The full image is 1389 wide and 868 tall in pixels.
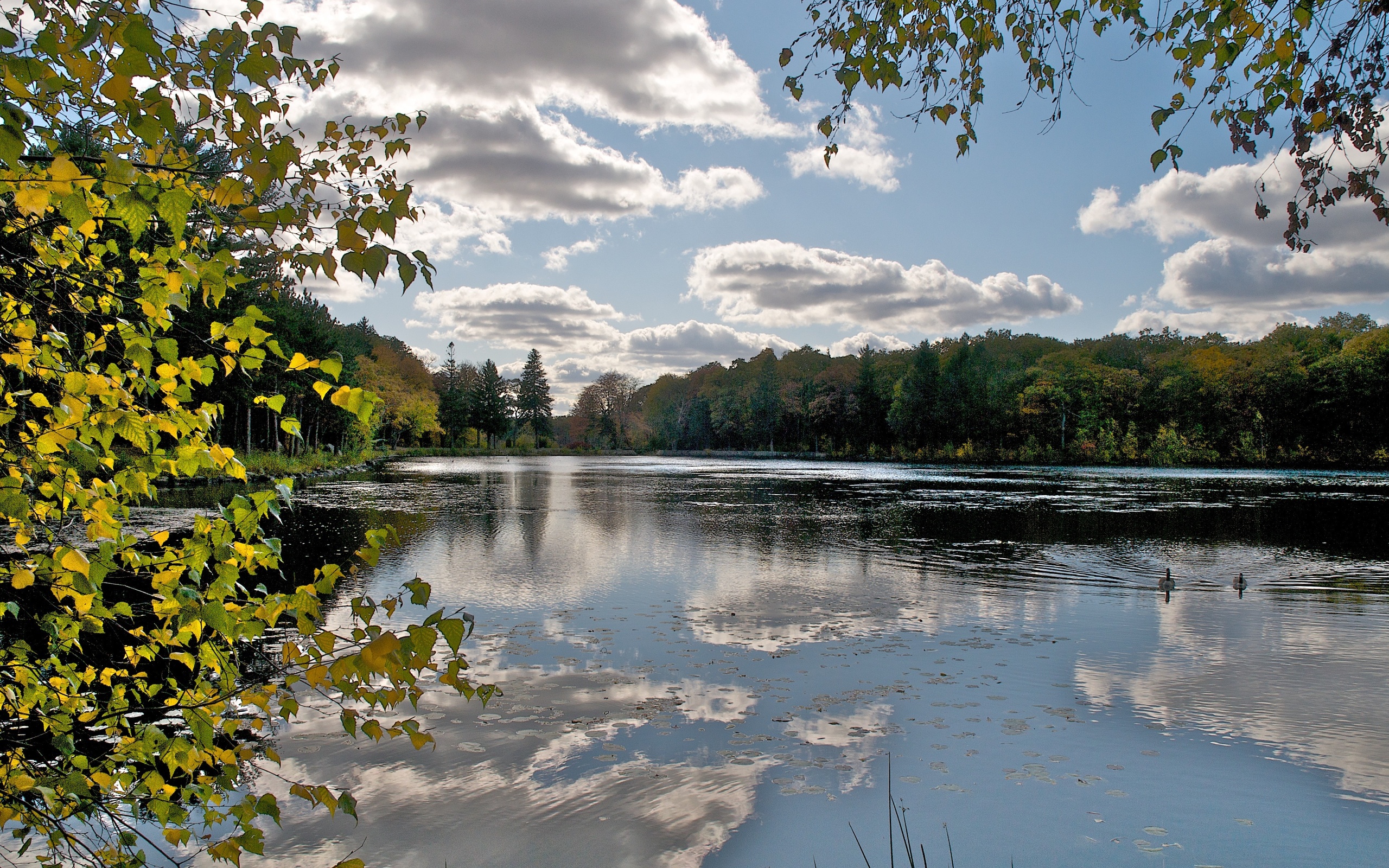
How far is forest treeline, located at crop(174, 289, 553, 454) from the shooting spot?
3461 centimetres

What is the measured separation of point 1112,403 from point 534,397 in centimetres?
7668

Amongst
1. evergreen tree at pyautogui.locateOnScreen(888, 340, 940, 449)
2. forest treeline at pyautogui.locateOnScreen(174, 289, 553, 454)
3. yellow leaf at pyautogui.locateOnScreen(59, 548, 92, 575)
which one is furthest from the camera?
evergreen tree at pyautogui.locateOnScreen(888, 340, 940, 449)

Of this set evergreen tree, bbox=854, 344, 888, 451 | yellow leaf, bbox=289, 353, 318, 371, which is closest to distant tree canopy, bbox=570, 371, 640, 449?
evergreen tree, bbox=854, 344, 888, 451

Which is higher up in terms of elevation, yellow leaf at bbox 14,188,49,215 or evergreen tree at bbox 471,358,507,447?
evergreen tree at bbox 471,358,507,447

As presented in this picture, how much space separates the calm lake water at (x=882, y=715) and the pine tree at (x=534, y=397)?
95.7 meters

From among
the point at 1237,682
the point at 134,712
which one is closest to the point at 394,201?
the point at 134,712

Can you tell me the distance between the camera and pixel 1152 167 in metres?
3.80

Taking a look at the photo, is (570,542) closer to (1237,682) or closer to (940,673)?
(940,673)

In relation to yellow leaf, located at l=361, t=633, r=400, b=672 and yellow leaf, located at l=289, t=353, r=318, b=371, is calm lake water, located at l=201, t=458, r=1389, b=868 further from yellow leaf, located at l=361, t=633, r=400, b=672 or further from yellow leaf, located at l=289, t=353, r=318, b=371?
yellow leaf, located at l=289, t=353, r=318, b=371

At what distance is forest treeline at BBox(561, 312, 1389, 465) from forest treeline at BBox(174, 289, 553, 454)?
118 feet

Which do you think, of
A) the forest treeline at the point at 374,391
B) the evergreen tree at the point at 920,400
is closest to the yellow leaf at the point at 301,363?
the forest treeline at the point at 374,391

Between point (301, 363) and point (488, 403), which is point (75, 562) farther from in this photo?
point (488, 403)

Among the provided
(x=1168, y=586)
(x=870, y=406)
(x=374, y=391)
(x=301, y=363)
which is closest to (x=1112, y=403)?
(x=870, y=406)

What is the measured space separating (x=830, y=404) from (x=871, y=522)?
73049mm
